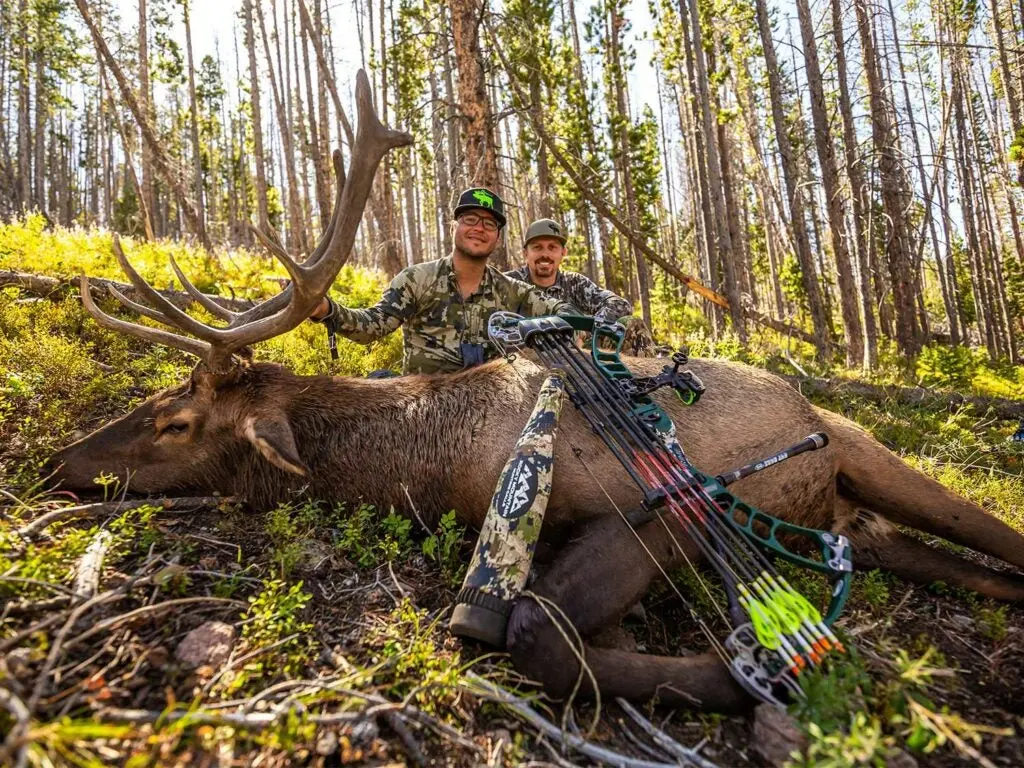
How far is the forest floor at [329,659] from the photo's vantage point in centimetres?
152

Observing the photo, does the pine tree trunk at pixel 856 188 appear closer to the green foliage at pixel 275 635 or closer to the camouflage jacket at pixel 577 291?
the camouflage jacket at pixel 577 291

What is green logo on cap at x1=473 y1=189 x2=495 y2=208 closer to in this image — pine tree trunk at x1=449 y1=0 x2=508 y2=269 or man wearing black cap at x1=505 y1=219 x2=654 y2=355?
man wearing black cap at x1=505 y1=219 x2=654 y2=355

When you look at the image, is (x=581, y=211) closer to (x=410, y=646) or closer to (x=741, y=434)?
(x=741, y=434)

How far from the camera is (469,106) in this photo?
6.34 metres

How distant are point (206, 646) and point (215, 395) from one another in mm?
1835

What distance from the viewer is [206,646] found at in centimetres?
188

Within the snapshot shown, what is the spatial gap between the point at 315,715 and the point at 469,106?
623cm

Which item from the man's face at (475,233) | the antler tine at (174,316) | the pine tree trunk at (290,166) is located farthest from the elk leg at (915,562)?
the pine tree trunk at (290,166)

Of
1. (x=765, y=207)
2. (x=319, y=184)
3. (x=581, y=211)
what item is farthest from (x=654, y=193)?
(x=319, y=184)

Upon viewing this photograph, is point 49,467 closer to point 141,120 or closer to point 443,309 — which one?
point 443,309

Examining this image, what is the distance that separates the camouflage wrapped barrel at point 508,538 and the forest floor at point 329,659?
0.46 ft

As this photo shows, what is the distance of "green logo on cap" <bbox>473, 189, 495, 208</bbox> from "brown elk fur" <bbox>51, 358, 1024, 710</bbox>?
1646 mm

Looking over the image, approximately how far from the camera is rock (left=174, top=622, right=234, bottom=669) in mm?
1835

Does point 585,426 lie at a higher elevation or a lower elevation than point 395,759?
higher
